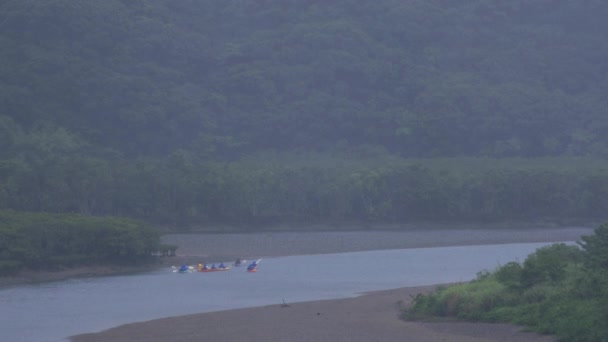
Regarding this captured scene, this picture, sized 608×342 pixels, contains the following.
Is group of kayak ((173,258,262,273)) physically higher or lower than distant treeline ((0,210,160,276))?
lower

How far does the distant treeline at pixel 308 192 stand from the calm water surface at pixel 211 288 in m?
19.5

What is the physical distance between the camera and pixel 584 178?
80625 millimetres

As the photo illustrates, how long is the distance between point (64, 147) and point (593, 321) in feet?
224

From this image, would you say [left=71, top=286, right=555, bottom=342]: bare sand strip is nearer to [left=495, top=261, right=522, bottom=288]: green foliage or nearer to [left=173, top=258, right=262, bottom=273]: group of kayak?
[left=495, top=261, right=522, bottom=288]: green foliage

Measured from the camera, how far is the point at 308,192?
80375mm

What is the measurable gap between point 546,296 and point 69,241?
91.6 ft

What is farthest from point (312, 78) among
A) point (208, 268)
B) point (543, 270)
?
point (543, 270)

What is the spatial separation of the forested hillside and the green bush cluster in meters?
42.9

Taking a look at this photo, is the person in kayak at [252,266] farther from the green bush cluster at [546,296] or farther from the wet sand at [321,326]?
the green bush cluster at [546,296]

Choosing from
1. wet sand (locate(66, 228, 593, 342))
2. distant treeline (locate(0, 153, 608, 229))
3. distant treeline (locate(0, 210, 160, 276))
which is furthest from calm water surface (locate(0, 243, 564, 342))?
distant treeline (locate(0, 153, 608, 229))

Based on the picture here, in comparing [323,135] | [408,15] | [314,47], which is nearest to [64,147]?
[323,135]

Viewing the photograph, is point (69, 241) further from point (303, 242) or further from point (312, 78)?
point (312, 78)

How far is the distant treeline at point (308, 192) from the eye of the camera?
74750mm

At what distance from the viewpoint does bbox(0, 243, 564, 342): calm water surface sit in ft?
122
